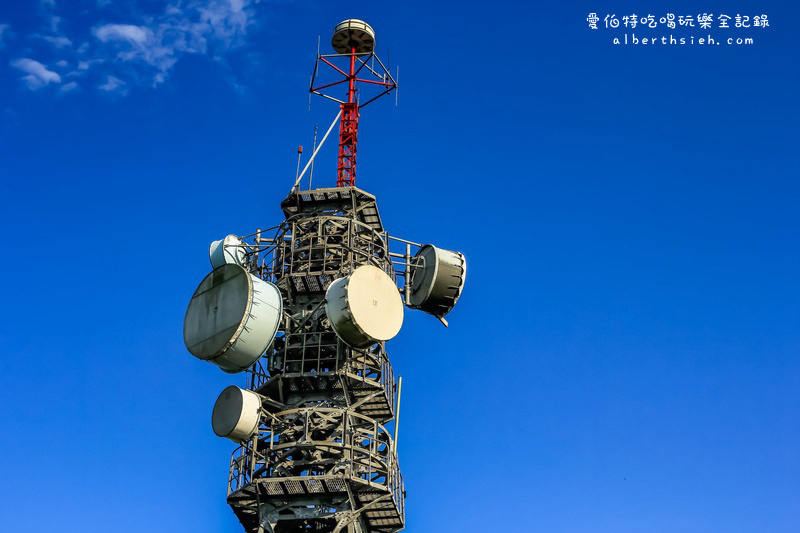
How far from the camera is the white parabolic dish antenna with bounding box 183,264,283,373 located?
5044cm

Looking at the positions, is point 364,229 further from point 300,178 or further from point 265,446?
point 265,446

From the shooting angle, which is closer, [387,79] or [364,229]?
[364,229]

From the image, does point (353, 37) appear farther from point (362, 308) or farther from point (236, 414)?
point (236, 414)

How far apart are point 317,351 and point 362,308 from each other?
4.85 m

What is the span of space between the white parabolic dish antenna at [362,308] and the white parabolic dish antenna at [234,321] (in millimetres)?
2556

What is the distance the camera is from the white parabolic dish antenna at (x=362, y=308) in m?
50.8

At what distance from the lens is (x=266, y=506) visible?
51.8m

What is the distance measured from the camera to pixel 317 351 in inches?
2158

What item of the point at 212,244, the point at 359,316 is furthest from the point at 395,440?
the point at 212,244

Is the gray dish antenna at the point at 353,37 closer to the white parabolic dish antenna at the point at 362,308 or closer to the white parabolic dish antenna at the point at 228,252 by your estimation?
the white parabolic dish antenna at the point at 228,252

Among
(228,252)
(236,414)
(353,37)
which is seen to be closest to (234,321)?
(236,414)

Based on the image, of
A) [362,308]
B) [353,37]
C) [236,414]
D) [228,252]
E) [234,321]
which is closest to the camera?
[234,321]

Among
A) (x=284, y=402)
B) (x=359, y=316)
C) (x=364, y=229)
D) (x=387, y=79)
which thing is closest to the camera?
(x=359, y=316)

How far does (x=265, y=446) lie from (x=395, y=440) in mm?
6272
